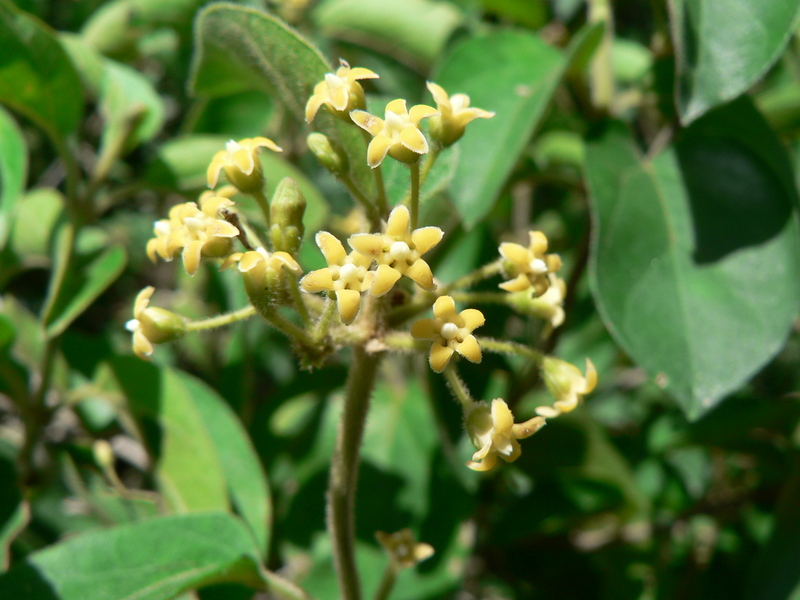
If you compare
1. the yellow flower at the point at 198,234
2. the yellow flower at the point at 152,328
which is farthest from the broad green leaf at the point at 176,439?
the yellow flower at the point at 198,234

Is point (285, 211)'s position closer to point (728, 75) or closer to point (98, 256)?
point (728, 75)

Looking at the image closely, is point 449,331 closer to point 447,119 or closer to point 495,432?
point 495,432

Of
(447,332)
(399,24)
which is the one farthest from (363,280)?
(399,24)

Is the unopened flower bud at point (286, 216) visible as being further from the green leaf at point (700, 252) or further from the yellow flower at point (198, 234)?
the green leaf at point (700, 252)

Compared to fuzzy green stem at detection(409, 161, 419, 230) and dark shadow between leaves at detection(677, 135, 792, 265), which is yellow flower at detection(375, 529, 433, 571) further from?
dark shadow between leaves at detection(677, 135, 792, 265)

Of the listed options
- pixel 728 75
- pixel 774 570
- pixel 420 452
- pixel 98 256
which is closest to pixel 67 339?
pixel 98 256

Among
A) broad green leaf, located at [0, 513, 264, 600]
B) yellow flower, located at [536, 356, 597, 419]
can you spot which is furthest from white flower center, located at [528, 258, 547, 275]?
broad green leaf, located at [0, 513, 264, 600]
